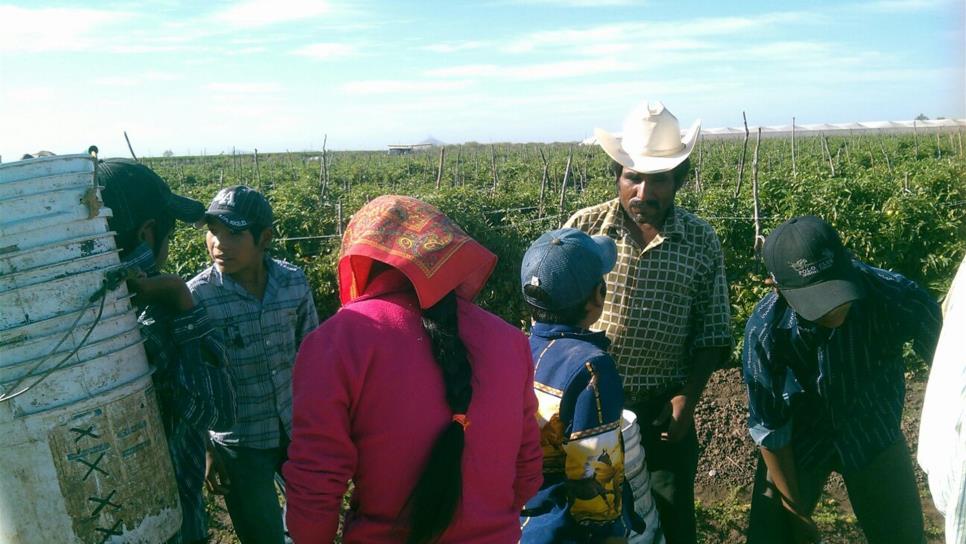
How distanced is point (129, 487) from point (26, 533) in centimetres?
19

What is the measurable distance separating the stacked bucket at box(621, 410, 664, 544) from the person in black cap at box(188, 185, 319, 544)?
1291mm

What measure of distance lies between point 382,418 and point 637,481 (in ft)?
3.41

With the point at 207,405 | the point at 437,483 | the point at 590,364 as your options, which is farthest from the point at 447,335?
the point at 207,405

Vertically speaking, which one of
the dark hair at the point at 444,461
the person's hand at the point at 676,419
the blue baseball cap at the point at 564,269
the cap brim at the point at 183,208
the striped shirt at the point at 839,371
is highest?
the cap brim at the point at 183,208

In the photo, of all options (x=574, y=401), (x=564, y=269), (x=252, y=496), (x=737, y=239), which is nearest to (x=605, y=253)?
(x=564, y=269)

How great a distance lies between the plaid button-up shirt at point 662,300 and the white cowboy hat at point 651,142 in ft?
0.67

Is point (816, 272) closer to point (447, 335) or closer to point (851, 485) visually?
point (851, 485)

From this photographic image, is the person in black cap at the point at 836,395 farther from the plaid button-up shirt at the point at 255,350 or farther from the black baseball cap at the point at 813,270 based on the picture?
the plaid button-up shirt at the point at 255,350

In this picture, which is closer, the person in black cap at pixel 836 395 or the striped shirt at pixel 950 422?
the striped shirt at pixel 950 422

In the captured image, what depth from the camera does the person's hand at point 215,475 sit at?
2.52 m

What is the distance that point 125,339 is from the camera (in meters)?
1.46

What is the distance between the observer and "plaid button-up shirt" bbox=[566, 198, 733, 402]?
2604 millimetres

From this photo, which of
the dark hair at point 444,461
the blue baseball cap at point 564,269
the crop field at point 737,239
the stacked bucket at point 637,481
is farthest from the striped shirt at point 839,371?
the crop field at point 737,239

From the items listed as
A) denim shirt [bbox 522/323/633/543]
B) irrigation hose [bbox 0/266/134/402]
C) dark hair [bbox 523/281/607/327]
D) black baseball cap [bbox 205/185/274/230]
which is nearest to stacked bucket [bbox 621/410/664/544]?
denim shirt [bbox 522/323/633/543]
